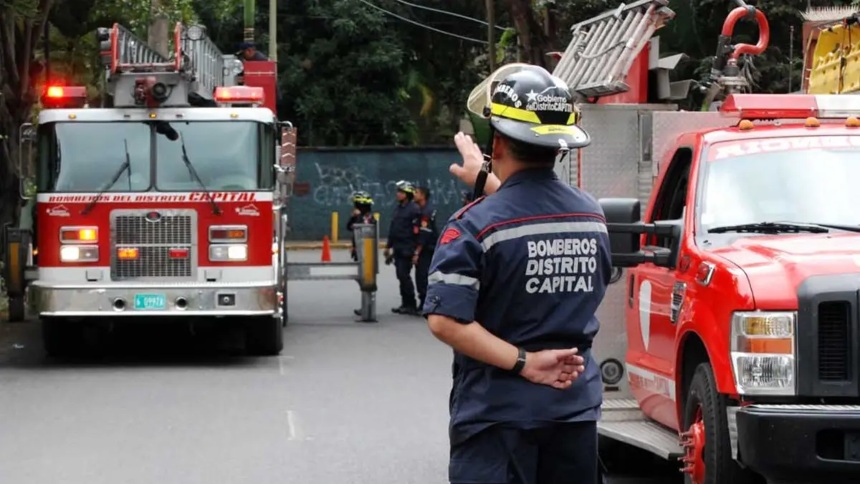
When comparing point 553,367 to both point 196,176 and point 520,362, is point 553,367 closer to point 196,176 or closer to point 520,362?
point 520,362

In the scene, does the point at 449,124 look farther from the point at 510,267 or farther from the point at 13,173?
the point at 510,267

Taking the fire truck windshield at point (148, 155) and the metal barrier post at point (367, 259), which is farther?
the metal barrier post at point (367, 259)

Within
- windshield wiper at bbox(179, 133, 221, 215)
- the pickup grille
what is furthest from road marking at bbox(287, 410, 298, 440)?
the pickup grille

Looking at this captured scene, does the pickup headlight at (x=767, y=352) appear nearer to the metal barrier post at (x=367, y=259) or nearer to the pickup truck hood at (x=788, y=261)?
the pickup truck hood at (x=788, y=261)

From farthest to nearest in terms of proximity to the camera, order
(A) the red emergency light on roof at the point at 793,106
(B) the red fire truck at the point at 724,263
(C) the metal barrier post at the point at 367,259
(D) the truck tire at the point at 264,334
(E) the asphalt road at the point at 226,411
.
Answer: (C) the metal barrier post at the point at 367,259 < (D) the truck tire at the point at 264,334 < (E) the asphalt road at the point at 226,411 < (A) the red emergency light on roof at the point at 793,106 < (B) the red fire truck at the point at 724,263

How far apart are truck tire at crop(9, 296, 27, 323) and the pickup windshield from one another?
43.4ft

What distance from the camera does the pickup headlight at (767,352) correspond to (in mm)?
6285

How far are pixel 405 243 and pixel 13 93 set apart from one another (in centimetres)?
664

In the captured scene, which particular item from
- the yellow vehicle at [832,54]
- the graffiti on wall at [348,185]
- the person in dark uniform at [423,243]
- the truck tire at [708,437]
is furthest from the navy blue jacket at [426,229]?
the graffiti on wall at [348,185]

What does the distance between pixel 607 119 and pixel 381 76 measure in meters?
34.3

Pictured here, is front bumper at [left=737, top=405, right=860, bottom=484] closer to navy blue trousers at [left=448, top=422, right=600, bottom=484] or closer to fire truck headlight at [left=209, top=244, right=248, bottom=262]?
navy blue trousers at [left=448, top=422, right=600, bottom=484]

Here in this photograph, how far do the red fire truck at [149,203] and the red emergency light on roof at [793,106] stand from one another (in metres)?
7.66

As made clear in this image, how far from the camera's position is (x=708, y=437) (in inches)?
269

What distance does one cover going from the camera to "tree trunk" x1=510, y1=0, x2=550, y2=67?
861 inches
